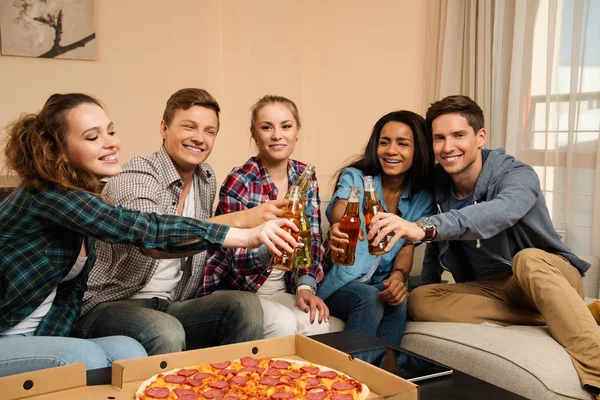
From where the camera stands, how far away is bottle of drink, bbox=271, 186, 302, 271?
73.4 inches

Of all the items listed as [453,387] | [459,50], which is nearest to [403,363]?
[453,387]

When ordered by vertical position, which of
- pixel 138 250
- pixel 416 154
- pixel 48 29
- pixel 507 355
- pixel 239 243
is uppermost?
pixel 48 29

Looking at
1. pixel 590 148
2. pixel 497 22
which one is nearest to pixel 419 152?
pixel 590 148

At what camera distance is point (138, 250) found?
2189 mm

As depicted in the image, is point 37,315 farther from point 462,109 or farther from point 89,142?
point 462,109

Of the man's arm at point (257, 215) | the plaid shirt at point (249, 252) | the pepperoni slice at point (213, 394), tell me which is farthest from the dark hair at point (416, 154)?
the pepperoni slice at point (213, 394)

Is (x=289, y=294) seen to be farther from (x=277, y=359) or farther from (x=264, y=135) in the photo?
(x=277, y=359)

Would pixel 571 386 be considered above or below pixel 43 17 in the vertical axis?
below

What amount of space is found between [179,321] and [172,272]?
0.70 feet

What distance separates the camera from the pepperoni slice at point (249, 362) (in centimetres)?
162

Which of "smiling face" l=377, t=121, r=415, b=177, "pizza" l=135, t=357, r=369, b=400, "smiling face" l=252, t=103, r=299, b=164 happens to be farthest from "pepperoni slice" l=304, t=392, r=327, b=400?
"smiling face" l=377, t=121, r=415, b=177

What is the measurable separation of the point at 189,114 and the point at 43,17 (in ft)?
7.28

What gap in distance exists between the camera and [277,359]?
1.69 metres

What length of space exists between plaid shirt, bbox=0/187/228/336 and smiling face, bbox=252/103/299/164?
90 centimetres
